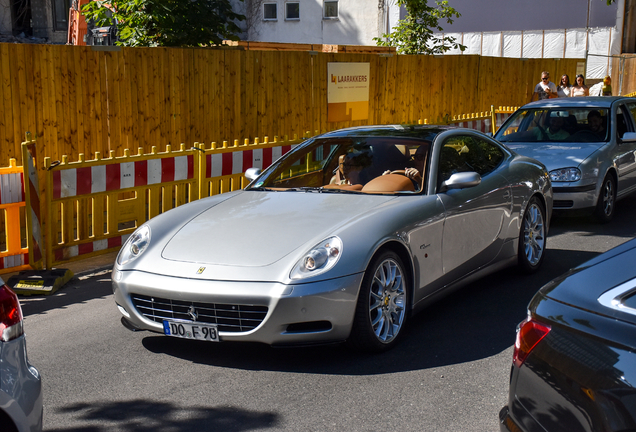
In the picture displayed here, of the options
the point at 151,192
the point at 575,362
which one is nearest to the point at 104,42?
the point at 151,192

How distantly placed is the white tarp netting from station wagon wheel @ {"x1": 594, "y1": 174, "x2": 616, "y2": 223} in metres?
24.6

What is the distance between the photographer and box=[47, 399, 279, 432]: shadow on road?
3884 millimetres

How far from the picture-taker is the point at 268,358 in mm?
4898

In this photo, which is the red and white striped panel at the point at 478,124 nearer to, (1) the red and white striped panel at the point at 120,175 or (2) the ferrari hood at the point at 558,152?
(2) the ferrari hood at the point at 558,152

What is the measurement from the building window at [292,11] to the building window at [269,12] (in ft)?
2.38

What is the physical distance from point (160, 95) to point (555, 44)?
27247 millimetres

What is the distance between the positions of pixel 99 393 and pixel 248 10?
35.2 m

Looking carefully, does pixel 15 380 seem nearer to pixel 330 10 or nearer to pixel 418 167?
pixel 418 167

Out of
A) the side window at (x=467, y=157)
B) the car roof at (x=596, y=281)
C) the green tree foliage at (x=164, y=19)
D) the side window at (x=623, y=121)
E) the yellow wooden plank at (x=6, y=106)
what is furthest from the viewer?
the green tree foliage at (x=164, y=19)

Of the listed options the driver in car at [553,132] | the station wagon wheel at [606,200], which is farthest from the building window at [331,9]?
the station wagon wheel at [606,200]

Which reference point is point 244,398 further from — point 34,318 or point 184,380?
point 34,318

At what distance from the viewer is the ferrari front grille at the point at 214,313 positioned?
4.46 m

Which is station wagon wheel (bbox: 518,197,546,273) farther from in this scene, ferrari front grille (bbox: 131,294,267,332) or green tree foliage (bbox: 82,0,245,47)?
green tree foliage (bbox: 82,0,245,47)

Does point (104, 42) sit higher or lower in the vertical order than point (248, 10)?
lower
